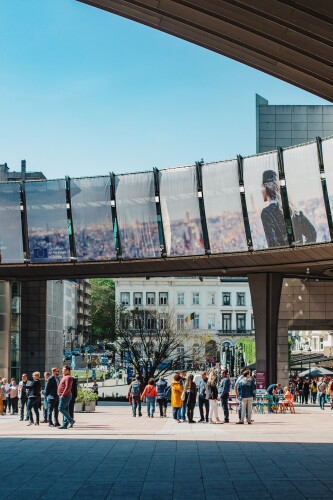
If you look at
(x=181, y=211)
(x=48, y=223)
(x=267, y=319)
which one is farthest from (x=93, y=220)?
(x=267, y=319)

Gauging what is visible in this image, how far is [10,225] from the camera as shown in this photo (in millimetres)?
43750

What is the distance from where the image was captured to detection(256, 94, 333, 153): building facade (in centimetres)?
6944

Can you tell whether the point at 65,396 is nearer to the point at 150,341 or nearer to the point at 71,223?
the point at 71,223

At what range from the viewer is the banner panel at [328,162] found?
3475 cm

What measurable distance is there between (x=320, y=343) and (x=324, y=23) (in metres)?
90.4

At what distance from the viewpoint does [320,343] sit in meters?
99.8

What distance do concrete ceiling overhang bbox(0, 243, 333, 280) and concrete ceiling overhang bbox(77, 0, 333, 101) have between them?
2160 cm

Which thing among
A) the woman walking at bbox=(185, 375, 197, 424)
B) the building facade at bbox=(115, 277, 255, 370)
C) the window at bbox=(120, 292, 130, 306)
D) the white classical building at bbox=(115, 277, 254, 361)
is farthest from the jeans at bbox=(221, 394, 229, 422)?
the window at bbox=(120, 292, 130, 306)

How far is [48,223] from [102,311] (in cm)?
4528

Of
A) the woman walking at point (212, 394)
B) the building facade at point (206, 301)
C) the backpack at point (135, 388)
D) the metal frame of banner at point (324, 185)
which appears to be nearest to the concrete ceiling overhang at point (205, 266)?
the metal frame of banner at point (324, 185)

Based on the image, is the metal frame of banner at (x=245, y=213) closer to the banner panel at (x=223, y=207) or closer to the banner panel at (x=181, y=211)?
the banner panel at (x=223, y=207)

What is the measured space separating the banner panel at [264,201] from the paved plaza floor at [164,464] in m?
18.4

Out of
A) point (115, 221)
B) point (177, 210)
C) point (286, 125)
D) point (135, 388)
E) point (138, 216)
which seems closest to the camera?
point (135, 388)

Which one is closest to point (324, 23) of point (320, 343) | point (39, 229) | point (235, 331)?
point (39, 229)
